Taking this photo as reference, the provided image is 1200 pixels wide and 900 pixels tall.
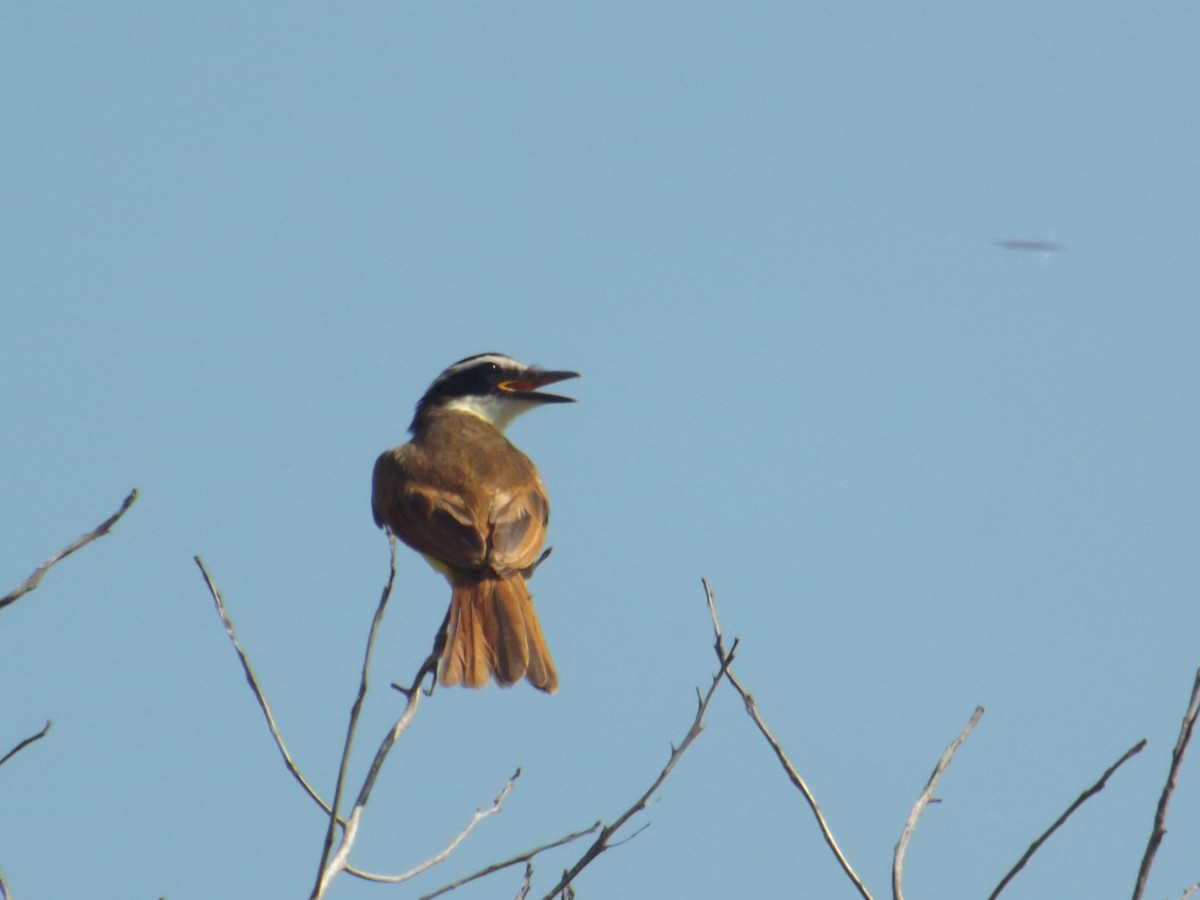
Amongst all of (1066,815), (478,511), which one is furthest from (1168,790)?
(478,511)

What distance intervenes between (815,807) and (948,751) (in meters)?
0.47

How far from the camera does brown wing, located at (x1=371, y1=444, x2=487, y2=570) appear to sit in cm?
732

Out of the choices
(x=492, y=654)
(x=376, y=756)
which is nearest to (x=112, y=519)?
(x=376, y=756)

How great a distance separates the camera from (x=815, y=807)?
4188mm

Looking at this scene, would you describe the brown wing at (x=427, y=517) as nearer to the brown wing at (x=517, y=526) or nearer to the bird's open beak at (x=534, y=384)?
the brown wing at (x=517, y=526)

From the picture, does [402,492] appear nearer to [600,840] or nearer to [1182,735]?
[600,840]

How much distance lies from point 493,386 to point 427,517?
1987mm

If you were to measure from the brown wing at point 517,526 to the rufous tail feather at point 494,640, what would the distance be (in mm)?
148

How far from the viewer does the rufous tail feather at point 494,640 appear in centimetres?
642

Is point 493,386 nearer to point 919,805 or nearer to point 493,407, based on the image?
point 493,407

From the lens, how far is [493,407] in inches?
374

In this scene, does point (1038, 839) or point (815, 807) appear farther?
point (815, 807)

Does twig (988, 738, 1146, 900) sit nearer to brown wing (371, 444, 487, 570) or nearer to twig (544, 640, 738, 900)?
twig (544, 640, 738, 900)

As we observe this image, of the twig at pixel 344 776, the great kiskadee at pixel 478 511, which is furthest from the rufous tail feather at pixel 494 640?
the twig at pixel 344 776
